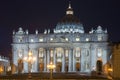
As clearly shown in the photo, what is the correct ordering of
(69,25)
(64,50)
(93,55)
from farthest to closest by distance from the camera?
(69,25)
(64,50)
(93,55)

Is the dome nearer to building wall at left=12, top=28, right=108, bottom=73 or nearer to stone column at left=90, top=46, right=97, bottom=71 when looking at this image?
building wall at left=12, top=28, right=108, bottom=73

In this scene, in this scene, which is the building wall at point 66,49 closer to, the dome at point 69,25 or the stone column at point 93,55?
the stone column at point 93,55

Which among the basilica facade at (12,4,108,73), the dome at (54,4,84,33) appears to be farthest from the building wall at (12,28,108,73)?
the dome at (54,4,84,33)

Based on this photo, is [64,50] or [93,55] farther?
[64,50]

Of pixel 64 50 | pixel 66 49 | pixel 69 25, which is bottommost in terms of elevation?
pixel 64 50

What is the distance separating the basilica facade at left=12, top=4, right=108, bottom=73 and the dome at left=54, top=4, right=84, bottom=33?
459 inches

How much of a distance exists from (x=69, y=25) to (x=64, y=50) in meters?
16.8

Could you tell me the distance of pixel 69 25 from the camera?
162 meters

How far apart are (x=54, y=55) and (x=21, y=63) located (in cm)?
1016

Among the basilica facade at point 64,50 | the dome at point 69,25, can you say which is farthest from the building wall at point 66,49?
the dome at point 69,25

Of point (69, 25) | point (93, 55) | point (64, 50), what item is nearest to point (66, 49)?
point (64, 50)

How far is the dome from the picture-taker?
161000 mm

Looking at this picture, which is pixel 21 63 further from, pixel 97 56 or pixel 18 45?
pixel 97 56

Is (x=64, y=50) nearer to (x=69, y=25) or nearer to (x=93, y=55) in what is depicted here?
(x=93, y=55)
